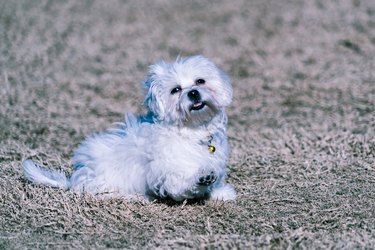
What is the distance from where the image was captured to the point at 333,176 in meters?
5.07

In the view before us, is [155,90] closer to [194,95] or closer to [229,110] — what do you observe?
[194,95]

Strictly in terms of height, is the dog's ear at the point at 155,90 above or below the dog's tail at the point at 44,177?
above

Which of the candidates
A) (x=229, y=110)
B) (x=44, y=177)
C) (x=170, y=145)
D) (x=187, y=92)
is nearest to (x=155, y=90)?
(x=187, y=92)

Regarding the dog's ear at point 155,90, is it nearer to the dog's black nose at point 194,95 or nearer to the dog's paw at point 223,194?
the dog's black nose at point 194,95

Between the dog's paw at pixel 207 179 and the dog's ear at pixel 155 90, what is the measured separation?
467 mm

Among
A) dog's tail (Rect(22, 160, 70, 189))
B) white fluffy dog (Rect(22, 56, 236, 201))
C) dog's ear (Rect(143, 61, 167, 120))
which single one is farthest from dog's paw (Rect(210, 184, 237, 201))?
dog's tail (Rect(22, 160, 70, 189))

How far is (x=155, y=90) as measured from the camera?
14.0ft

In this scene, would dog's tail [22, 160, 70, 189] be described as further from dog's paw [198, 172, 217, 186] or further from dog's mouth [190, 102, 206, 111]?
dog's mouth [190, 102, 206, 111]

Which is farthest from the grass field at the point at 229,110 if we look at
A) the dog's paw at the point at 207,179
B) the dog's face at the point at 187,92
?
the dog's face at the point at 187,92

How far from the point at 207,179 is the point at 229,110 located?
318cm

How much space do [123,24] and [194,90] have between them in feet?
22.4

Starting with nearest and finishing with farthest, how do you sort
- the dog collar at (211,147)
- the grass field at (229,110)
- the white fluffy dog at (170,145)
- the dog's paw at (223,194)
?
the grass field at (229,110) → the white fluffy dog at (170,145) → the dog collar at (211,147) → the dog's paw at (223,194)

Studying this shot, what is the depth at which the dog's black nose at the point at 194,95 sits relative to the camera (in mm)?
4121

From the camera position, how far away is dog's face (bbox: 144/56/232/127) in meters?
Result: 4.16
